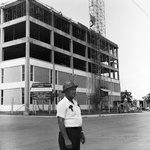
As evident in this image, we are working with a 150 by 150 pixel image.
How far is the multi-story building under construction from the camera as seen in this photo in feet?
138

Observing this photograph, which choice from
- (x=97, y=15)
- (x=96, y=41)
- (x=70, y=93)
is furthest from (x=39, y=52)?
(x=70, y=93)

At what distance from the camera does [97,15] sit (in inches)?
2502

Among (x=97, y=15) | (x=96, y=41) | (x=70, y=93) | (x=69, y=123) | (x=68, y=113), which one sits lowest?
(x=69, y=123)

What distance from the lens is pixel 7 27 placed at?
4606cm

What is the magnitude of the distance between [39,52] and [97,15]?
2051cm

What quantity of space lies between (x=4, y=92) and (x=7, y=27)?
1142 cm

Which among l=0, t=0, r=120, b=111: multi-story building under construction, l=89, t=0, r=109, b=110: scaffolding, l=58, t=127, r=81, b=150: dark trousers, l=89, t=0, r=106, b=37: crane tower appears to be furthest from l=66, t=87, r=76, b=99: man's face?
l=89, t=0, r=106, b=37: crane tower

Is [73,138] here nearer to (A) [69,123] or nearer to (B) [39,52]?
(A) [69,123]

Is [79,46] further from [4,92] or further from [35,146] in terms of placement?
[35,146]

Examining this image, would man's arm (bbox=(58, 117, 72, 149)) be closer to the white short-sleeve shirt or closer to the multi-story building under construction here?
the white short-sleeve shirt

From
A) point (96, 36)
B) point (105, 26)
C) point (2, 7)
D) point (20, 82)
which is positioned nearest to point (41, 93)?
point (20, 82)

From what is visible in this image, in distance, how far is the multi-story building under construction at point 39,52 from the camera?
41969 millimetres

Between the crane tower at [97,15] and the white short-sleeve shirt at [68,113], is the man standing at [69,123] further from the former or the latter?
the crane tower at [97,15]

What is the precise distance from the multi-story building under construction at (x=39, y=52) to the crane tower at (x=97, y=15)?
197 cm
